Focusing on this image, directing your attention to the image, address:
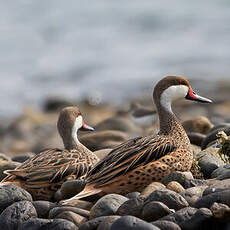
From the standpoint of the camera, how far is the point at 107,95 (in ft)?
66.0

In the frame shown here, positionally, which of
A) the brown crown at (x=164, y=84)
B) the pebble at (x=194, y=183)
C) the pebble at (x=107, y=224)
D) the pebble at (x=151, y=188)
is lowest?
the pebble at (x=194, y=183)

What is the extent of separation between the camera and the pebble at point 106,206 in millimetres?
4906

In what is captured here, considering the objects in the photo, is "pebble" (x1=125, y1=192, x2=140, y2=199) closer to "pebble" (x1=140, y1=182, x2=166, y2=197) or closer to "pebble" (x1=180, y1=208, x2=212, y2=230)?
"pebble" (x1=140, y1=182, x2=166, y2=197)

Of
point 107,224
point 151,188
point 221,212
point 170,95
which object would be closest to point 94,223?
point 107,224

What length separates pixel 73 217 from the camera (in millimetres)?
4957

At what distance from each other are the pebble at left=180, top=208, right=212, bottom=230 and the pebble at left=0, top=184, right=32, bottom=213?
1.59 metres

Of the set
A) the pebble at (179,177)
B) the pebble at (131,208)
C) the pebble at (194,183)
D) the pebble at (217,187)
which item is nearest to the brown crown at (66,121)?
the pebble at (179,177)

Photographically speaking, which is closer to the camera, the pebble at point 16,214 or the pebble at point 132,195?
the pebble at point 16,214

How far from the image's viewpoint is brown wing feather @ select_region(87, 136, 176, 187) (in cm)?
552

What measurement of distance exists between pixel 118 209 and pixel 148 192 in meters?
0.39

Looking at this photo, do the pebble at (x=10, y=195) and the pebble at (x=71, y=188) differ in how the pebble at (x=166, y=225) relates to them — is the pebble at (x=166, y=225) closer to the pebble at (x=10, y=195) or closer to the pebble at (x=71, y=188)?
the pebble at (x=71, y=188)

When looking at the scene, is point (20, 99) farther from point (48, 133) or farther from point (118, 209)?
point (118, 209)

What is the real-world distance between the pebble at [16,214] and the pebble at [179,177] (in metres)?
1.19

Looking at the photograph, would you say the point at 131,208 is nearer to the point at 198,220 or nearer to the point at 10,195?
the point at 198,220
